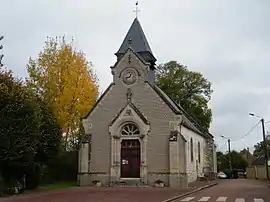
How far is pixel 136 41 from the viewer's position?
39562 millimetres

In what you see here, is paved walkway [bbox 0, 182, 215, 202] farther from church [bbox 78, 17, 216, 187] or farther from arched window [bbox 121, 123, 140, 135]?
arched window [bbox 121, 123, 140, 135]

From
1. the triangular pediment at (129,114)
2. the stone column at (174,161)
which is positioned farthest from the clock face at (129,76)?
the stone column at (174,161)

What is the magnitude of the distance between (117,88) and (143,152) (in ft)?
20.0

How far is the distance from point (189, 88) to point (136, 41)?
22115 millimetres

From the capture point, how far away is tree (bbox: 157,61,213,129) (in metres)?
58.7

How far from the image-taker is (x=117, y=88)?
117 feet

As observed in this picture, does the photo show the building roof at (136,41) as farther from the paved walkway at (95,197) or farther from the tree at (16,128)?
the paved walkway at (95,197)

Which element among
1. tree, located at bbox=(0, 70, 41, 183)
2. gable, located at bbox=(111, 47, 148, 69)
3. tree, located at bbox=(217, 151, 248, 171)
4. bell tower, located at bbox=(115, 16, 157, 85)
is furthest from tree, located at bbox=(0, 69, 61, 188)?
tree, located at bbox=(217, 151, 248, 171)

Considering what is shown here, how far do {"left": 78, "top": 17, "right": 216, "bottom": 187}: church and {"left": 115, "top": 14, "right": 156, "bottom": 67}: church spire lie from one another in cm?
210

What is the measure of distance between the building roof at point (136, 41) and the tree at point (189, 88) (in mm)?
19008

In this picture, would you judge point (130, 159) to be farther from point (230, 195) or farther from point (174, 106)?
point (230, 195)

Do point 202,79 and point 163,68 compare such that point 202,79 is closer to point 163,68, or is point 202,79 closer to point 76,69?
point 163,68

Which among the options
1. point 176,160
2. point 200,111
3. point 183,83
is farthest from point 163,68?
point 176,160

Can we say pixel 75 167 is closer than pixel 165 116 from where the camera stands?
No
